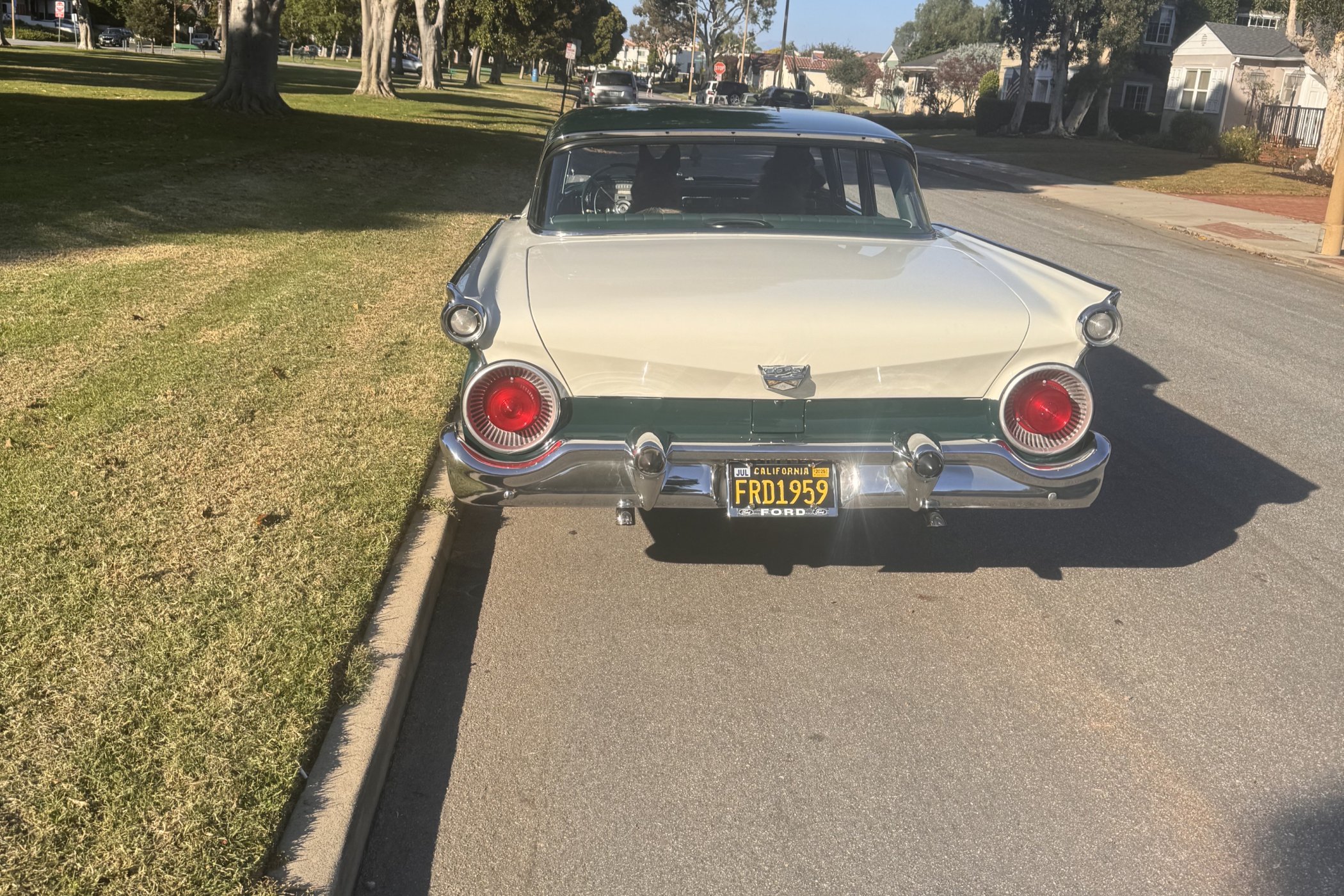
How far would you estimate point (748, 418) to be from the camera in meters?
4.03

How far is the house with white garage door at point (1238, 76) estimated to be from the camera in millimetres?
44219

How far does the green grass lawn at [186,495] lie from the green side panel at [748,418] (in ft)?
3.44

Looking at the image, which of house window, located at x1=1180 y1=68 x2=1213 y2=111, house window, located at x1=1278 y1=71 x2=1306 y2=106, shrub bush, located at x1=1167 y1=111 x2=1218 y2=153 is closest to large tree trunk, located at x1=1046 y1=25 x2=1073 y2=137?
house window, located at x1=1180 y1=68 x2=1213 y2=111

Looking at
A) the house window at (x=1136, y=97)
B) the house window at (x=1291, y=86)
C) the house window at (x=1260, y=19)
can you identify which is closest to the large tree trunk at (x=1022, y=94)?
the house window at (x=1136, y=97)

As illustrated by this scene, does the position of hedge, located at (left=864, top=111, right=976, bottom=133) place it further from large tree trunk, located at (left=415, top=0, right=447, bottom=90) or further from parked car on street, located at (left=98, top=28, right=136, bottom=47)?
parked car on street, located at (left=98, top=28, right=136, bottom=47)

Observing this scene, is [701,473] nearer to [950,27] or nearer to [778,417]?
[778,417]

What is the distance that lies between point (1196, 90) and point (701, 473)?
50.3 m

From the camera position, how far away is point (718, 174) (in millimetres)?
5961

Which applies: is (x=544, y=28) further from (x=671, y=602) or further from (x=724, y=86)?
(x=671, y=602)

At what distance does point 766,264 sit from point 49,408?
380cm

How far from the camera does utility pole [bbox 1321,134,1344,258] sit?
16203 mm

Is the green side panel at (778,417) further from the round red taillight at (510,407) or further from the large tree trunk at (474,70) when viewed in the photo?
the large tree trunk at (474,70)

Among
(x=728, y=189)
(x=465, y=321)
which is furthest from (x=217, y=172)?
(x=465, y=321)

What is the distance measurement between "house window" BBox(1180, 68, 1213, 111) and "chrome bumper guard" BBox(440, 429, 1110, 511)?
48191mm
